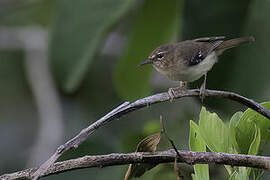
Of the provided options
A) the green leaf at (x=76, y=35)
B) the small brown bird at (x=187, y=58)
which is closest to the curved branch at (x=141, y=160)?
the small brown bird at (x=187, y=58)

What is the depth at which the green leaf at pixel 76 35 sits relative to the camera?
7.50 ft

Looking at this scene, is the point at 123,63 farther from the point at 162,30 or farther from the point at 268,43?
the point at 268,43

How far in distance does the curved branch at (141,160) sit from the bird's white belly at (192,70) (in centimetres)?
121

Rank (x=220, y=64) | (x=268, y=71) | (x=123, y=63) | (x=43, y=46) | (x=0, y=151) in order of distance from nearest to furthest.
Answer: (x=268, y=71), (x=220, y=64), (x=123, y=63), (x=43, y=46), (x=0, y=151)

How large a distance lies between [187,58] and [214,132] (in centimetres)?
135

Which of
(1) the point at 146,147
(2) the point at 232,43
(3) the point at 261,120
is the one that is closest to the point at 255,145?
(3) the point at 261,120

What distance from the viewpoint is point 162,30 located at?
2359 millimetres

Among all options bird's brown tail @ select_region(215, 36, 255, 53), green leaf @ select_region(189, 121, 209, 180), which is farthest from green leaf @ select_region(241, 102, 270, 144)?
bird's brown tail @ select_region(215, 36, 255, 53)

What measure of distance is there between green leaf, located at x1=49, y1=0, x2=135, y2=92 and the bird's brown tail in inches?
20.9

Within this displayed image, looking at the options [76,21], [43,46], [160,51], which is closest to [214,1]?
[160,51]

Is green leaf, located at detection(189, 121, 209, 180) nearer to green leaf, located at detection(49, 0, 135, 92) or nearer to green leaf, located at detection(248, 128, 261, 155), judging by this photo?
green leaf, located at detection(248, 128, 261, 155)

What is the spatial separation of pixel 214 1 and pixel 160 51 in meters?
0.40

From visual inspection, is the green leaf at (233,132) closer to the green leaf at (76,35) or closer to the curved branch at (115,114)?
the curved branch at (115,114)

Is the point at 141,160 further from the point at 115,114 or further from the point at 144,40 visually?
the point at 144,40
